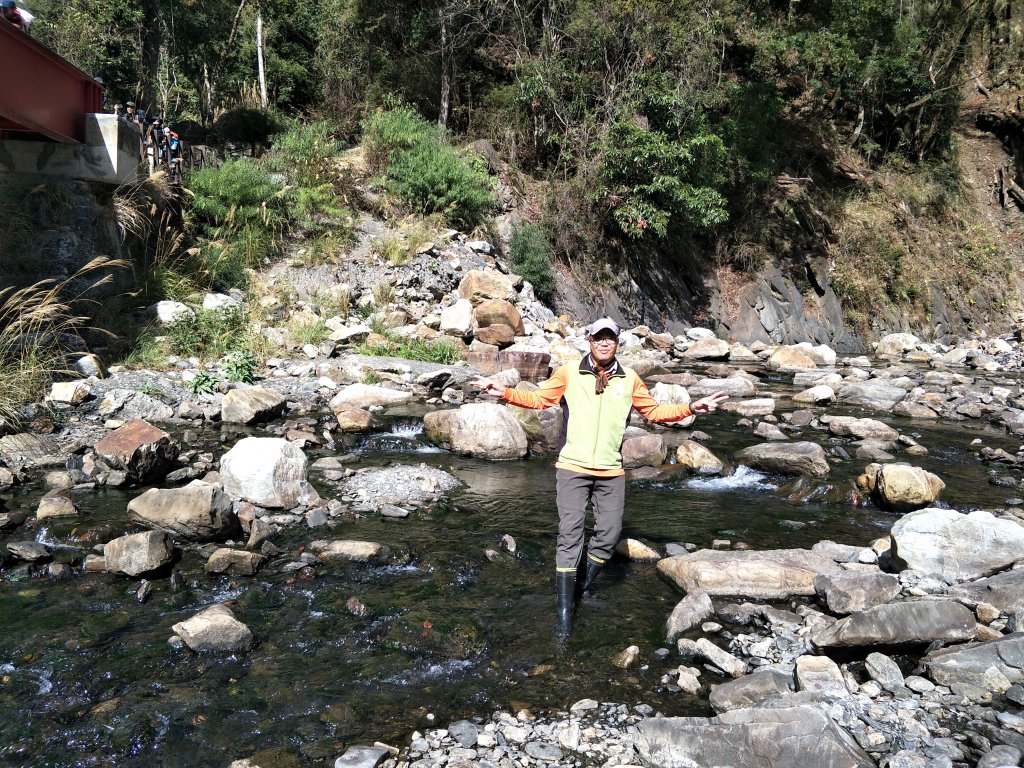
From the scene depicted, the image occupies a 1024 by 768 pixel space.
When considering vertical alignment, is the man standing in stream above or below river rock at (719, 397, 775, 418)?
above

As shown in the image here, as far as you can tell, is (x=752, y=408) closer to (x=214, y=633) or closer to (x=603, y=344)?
(x=603, y=344)

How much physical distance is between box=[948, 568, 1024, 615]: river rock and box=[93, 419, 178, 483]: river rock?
712cm

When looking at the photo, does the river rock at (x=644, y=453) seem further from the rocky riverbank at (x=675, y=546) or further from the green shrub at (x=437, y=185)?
the green shrub at (x=437, y=185)

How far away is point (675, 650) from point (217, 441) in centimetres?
638

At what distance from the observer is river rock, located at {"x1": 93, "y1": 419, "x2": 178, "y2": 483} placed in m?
6.93

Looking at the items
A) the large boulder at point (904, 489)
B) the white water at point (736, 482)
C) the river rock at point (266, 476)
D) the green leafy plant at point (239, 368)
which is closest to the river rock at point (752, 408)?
the white water at point (736, 482)

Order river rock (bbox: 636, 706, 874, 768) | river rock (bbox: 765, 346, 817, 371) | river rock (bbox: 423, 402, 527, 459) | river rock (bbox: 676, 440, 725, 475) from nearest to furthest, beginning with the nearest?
river rock (bbox: 636, 706, 874, 768), river rock (bbox: 676, 440, 725, 475), river rock (bbox: 423, 402, 527, 459), river rock (bbox: 765, 346, 817, 371)

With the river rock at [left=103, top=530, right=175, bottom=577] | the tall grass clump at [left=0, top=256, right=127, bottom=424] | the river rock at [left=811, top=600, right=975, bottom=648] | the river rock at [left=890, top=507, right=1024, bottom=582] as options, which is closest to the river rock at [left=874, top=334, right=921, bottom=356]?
the river rock at [left=890, top=507, right=1024, bottom=582]

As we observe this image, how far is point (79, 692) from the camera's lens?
3766 mm

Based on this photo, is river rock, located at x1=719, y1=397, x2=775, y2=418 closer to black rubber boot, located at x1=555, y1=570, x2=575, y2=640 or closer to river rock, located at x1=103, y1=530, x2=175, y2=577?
black rubber boot, located at x1=555, y1=570, x2=575, y2=640

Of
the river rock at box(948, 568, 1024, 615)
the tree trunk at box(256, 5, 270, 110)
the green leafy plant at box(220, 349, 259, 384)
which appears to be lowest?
the river rock at box(948, 568, 1024, 615)

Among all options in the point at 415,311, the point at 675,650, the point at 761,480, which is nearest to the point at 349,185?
the point at 415,311

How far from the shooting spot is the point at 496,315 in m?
15.5

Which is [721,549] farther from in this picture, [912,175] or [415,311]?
[912,175]
